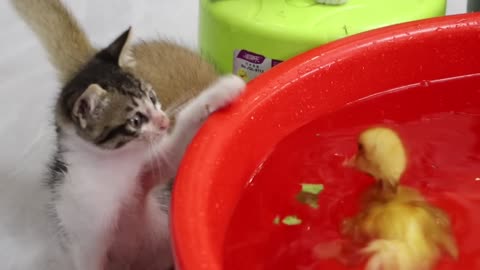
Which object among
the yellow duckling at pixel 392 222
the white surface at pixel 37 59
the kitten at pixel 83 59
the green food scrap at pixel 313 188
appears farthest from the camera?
the white surface at pixel 37 59

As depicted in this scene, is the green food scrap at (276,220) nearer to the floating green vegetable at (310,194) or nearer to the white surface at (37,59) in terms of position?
the floating green vegetable at (310,194)

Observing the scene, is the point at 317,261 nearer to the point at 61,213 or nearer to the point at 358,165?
the point at 358,165

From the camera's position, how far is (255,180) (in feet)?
2.73

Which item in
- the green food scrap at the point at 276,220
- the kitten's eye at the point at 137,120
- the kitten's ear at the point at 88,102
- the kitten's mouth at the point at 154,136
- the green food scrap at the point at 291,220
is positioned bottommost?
the green food scrap at the point at 291,220

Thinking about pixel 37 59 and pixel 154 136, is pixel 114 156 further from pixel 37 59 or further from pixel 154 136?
pixel 37 59

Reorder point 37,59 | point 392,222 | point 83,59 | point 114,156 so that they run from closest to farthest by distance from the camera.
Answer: point 392,222 < point 114,156 < point 83,59 < point 37,59

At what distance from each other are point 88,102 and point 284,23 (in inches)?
13.7

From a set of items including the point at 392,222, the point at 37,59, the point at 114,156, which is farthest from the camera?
the point at 37,59

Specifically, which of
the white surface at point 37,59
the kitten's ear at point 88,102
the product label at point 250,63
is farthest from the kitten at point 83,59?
the white surface at point 37,59

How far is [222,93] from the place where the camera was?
2.58 feet

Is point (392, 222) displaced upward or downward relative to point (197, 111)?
downward

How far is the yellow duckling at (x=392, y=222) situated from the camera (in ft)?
2.34

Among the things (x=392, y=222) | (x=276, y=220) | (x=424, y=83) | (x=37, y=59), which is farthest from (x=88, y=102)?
(x=37, y=59)

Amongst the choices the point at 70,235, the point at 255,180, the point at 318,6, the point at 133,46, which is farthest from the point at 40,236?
the point at 318,6
